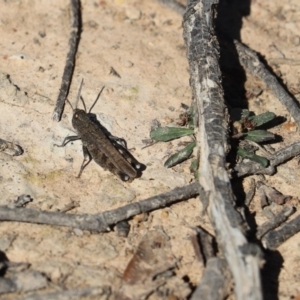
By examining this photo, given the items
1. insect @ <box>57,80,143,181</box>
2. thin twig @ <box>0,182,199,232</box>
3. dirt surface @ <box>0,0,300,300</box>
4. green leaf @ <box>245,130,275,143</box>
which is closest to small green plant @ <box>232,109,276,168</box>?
green leaf @ <box>245,130,275,143</box>

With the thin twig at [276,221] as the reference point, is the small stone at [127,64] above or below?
above

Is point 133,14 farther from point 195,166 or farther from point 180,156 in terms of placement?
point 195,166

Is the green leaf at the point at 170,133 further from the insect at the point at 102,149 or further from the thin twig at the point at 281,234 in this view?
the thin twig at the point at 281,234

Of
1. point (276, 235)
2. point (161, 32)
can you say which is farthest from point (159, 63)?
point (276, 235)

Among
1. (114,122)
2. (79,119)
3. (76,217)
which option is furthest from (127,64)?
(76,217)

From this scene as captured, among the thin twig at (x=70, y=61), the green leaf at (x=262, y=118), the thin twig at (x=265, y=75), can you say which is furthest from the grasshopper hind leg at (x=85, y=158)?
the thin twig at (x=265, y=75)

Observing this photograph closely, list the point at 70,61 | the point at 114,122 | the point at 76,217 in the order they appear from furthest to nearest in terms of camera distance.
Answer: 1. the point at 70,61
2. the point at 114,122
3. the point at 76,217

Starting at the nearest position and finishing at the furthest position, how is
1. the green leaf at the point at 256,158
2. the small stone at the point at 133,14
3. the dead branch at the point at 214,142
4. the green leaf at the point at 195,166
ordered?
1. the dead branch at the point at 214,142
2. the green leaf at the point at 195,166
3. the green leaf at the point at 256,158
4. the small stone at the point at 133,14
